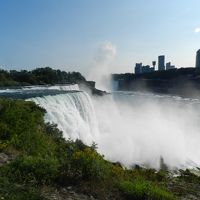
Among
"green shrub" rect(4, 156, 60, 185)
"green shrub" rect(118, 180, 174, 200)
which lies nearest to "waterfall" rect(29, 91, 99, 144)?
"green shrub" rect(4, 156, 60, 185)

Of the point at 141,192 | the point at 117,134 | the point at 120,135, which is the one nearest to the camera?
the point at 141,192

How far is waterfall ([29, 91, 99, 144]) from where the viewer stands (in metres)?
21.1

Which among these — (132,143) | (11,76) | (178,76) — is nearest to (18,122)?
(132,143)

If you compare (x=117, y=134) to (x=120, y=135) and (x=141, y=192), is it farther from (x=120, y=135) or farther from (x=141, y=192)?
(x=141, y=192)

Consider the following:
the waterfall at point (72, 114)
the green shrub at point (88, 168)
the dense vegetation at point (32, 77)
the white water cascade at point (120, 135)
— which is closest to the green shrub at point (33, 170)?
the green shrub at point (88, 168)

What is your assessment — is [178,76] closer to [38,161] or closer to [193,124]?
[193,124]

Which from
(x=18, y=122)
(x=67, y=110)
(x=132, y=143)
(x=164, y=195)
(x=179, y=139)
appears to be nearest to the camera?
(x=164, y=195)

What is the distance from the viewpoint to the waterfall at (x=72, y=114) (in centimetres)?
2111

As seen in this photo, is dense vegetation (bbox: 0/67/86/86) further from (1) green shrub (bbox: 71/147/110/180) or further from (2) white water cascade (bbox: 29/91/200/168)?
(1) green shrub (bbox: 71/147/110/180)

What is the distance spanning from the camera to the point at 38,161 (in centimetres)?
763

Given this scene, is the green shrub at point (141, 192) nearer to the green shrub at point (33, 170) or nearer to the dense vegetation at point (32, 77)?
the green shrub at point (33, 170)

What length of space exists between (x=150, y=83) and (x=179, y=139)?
107253 millimetres

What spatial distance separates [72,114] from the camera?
23.7 m

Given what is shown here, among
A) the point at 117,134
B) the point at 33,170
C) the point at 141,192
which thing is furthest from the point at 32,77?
the point at 141,192
